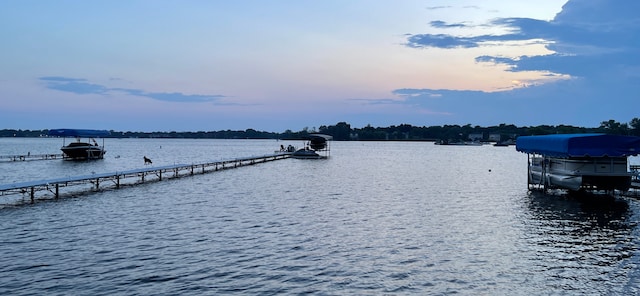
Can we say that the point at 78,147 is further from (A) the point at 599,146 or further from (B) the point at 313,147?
(A) the point at 599,146

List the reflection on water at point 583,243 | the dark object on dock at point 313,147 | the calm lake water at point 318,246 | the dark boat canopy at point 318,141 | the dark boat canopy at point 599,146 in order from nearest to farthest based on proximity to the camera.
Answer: the calm lake water at point 318,246
the reflection on water at point 583,243
the dark boat canopy at point 599,146
the dark object on dock at point 313,147
the dark boat canopy at point 318,141

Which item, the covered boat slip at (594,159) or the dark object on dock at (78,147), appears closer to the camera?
the covered boat slip at (594,159)

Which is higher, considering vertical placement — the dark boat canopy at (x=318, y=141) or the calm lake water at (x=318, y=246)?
the dark boat canopy at (x=318, y=141)

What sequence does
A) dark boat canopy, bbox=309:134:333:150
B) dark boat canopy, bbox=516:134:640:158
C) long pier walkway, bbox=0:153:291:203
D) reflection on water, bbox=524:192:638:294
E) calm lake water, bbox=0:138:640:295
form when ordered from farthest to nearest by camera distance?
dark boat canopy, bbox=309:134:333:150 < long pier walkway, bbox=0:153:291:203 < dark boat canopy, bbox=516:134:640:158 < reflection on water, bbox=524:192:638:294 < calm lake water, bbox=0:138:640:295

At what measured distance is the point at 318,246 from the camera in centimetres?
2234

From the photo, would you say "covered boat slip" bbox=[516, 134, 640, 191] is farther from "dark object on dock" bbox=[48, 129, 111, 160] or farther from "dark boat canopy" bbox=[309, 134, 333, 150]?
"dark object on dock" bbox=[48, 129, 111, 160]

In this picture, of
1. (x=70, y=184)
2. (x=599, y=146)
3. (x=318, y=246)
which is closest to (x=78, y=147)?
(x=70, y=184)

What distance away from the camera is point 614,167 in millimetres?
36594

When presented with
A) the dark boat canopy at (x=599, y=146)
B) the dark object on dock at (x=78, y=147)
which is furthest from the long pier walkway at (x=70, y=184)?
the dark boat canopy at (x=599, y=146)

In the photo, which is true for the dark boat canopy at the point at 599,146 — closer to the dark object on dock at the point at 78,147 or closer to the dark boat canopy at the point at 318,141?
the dark boat canopy at the point at 318,141

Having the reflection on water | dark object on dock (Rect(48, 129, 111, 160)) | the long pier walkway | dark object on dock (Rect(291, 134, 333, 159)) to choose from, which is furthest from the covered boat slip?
dark object on dock (Rect(48, 129, 111, 160))

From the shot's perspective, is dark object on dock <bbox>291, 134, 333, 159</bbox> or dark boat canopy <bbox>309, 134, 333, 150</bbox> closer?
dark object on dock <bbox>291, 134, 333, 159</bbox>

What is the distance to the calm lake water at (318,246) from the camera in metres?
16.7

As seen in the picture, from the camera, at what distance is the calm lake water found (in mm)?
16703
